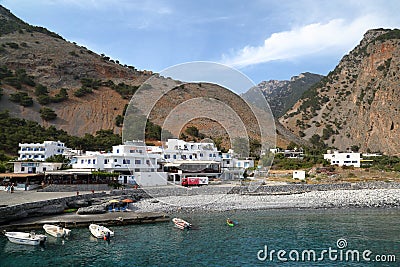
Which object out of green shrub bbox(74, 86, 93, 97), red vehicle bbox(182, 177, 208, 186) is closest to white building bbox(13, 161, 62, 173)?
red vehicle bbox(182, 177, 208, 186)

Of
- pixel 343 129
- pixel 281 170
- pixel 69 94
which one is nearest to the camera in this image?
pixel 281 170

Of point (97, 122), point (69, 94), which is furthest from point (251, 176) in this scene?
point (69, 94)

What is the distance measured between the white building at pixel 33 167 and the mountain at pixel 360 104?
73.8m

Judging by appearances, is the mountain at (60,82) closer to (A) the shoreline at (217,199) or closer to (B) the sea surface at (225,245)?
(A) the shoreline at (217,199)

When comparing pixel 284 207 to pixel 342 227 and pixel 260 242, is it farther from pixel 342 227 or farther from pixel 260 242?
pixel 260 242

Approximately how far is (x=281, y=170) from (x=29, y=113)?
5026 cm

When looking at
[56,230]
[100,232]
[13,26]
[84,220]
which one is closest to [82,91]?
[13,26]

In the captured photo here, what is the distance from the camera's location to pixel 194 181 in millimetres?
38281

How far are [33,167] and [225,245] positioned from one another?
86.9 ft

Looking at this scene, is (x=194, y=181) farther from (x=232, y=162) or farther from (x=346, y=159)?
(x=346, y=159)

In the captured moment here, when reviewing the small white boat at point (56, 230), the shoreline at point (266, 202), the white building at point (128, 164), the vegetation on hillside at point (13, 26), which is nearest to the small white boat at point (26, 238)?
the small white boat at point (56, 230)

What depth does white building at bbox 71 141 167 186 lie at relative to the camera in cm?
3738

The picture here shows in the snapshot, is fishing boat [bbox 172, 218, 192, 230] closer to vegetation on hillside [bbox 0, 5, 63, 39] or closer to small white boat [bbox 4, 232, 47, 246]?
small white boat [bbox 4, 232, 47, 246]

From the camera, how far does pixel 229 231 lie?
2019 centimetres
